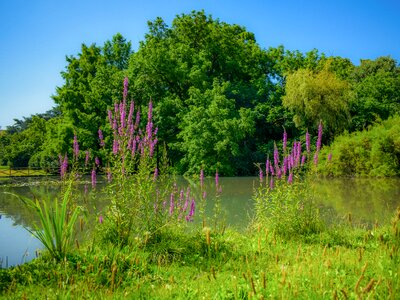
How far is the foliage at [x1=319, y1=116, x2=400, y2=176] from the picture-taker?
2162 centimetres

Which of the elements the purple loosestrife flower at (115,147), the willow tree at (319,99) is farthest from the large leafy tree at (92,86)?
the purple loosestrife flower at (115,147)

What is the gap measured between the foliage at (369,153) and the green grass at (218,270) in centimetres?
1703

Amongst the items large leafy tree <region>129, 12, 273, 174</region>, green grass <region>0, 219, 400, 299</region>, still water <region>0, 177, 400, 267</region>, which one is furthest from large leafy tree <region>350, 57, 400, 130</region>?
green grass <region>0, 219, 400, 299</region>

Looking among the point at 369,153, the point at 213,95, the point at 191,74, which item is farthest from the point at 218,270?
the point at 191,74

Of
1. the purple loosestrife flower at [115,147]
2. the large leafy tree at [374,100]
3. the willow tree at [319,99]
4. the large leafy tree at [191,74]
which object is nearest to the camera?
the purple loosestrife flower at [115,147]

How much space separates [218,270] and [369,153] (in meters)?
20.9

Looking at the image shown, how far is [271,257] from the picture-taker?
4.52 meters

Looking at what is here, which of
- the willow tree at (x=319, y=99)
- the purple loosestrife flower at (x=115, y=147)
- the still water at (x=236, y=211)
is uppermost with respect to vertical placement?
the willow tree at (x=319, y=99)

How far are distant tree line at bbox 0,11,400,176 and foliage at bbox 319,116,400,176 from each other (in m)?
1.94

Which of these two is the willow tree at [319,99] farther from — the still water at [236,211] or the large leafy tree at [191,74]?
the still water at [236,211]

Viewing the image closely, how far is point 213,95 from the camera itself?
2608 centimetres

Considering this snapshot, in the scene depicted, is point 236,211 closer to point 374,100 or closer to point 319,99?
point 319,99

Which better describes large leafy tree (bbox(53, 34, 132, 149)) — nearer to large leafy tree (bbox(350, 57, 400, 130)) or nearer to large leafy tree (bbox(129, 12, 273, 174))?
large leafy tree (bbox(129, 12, 273, 174))

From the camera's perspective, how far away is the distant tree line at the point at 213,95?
2512 cm
